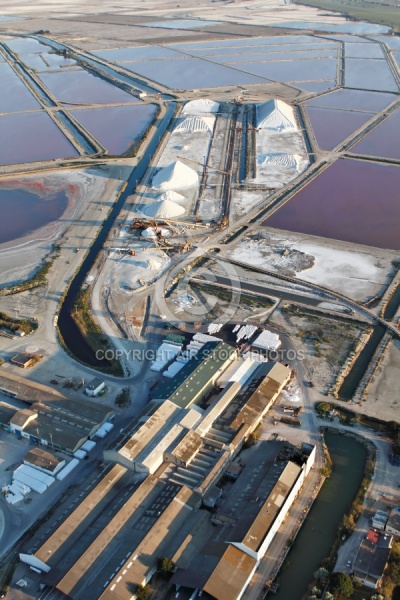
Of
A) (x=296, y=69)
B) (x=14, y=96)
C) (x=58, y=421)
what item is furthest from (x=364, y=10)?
(x=58, y=421)

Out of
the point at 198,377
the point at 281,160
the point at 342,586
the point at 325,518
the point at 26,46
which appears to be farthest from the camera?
the point at 26,46

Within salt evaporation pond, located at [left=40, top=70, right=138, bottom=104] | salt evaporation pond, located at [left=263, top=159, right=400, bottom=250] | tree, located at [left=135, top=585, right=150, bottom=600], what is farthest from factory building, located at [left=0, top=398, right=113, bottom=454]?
salt evaporation pond, located at [left=40, top=70, right=138, bottom=104]

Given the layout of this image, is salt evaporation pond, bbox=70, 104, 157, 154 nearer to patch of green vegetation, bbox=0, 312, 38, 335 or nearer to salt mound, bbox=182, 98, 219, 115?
salt mound, bbox=182, 98, 219, 115

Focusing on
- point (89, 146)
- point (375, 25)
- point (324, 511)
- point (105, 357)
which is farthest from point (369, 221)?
point (375, 25)

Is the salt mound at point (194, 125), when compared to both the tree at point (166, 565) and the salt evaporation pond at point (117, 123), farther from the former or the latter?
the tree at point (166, 565)

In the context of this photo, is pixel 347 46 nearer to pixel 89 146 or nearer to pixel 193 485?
pixel 89 146

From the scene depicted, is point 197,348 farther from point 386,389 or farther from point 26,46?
point 26,46
